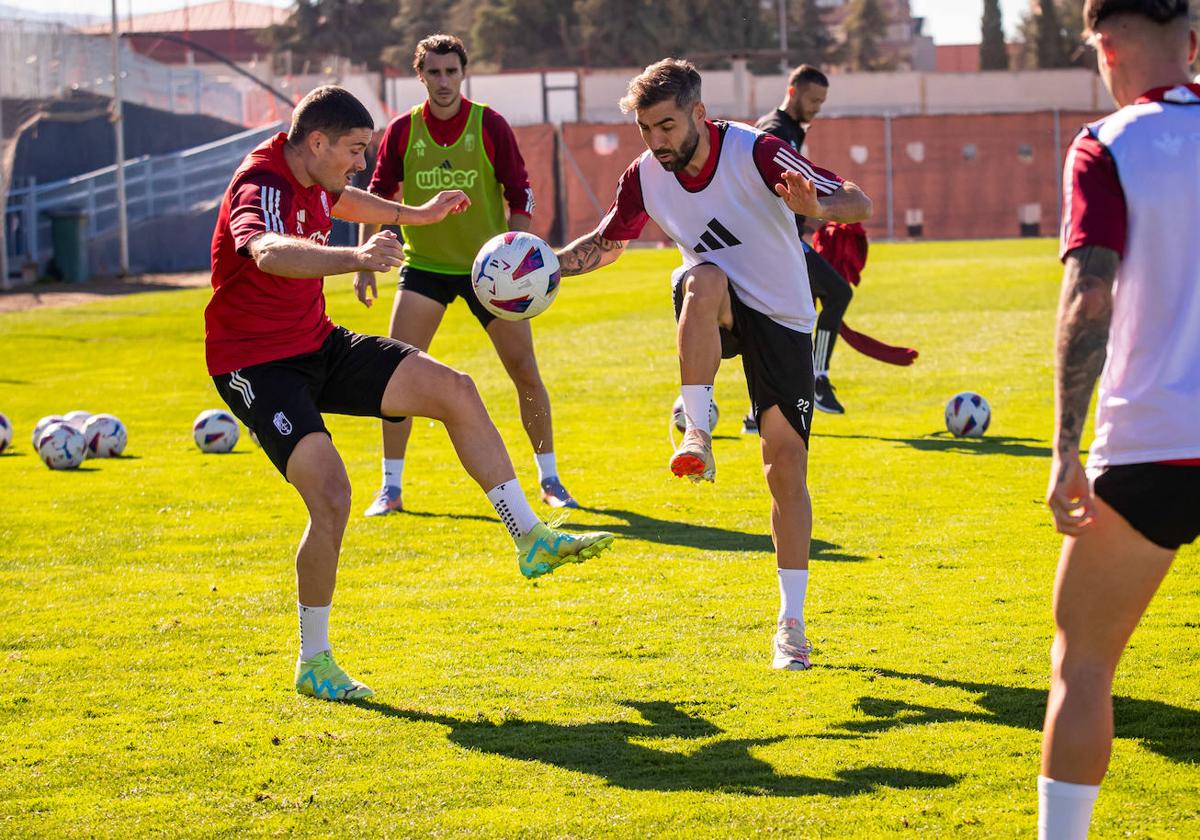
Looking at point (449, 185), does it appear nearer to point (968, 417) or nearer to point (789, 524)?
point (789, 524)

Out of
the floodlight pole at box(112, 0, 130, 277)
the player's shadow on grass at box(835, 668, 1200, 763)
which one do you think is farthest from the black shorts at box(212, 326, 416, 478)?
the floodlight pole at box(112, 0, 130, 277)

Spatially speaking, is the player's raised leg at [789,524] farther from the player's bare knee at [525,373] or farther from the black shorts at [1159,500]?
the player's bare knee at [525,373]

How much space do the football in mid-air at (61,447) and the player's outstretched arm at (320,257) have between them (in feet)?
23.0

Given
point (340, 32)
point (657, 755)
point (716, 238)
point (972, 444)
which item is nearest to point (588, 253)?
point (716, 238)

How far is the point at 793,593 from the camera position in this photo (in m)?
6.07

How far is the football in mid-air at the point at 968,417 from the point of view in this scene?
12.1 meters

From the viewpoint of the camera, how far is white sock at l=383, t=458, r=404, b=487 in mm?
9766

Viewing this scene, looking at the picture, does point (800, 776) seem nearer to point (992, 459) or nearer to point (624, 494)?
point (624, 494)

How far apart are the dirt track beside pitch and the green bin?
53cm

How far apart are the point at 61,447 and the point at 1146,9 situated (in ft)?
32.6

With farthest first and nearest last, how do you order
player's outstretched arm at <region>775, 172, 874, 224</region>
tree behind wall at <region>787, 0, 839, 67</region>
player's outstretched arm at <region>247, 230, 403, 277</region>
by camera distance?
tree behind wall at <region>787, 0, 839, 67</region> < player's outstretched arm at <region>775, 172, 874, 224</region> < player's outstretched arm at <region>247, 230, 403, 277</region>

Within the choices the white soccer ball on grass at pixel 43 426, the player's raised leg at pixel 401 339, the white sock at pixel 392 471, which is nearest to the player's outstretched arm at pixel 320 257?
the player's raised leg at pixel 401 339

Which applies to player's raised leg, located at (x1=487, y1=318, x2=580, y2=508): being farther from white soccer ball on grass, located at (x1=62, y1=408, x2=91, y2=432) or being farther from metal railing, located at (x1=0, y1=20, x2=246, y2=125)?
metal railing, located at (x1=0, y1=20, x2=246, y2=125)

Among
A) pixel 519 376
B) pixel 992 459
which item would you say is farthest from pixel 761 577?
pixel 992 459
